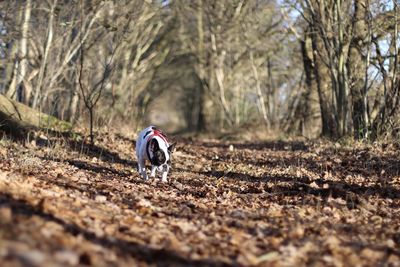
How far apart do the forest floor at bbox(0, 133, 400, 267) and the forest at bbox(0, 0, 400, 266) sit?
0.02m

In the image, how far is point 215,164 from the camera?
1224 cm

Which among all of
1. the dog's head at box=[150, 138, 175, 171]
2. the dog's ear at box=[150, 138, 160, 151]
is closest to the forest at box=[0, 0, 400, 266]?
the dog's head at box=[150, 138, 175, 171]

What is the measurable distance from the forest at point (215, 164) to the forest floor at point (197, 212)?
25 millimetres

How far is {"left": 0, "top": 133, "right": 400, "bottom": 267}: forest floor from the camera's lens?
4477mm

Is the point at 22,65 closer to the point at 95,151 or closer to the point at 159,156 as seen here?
the point at 95,151

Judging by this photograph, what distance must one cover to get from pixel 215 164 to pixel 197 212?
562 centimetres

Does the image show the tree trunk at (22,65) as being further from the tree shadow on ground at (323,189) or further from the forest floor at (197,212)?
the tree shadow on ground at (323,189)

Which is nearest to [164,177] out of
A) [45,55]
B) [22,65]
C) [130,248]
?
[130,248]

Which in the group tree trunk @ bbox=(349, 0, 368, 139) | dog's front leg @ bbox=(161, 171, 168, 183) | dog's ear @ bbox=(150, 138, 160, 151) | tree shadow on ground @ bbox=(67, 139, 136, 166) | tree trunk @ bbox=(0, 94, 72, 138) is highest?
tree trunk @ bbox=(349, 0, 368, 139)

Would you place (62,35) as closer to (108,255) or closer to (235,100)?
(108,255)

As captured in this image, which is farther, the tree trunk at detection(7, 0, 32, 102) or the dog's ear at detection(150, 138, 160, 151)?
the tree trunk at detection(7, 0, 32, 102)

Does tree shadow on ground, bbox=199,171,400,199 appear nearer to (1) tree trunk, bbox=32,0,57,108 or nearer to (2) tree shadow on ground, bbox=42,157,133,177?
(2) tree shadow on ground, bbox=42,157,133,177

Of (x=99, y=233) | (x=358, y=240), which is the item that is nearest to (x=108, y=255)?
(x=99, y=233)

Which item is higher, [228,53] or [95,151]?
[228,53]
